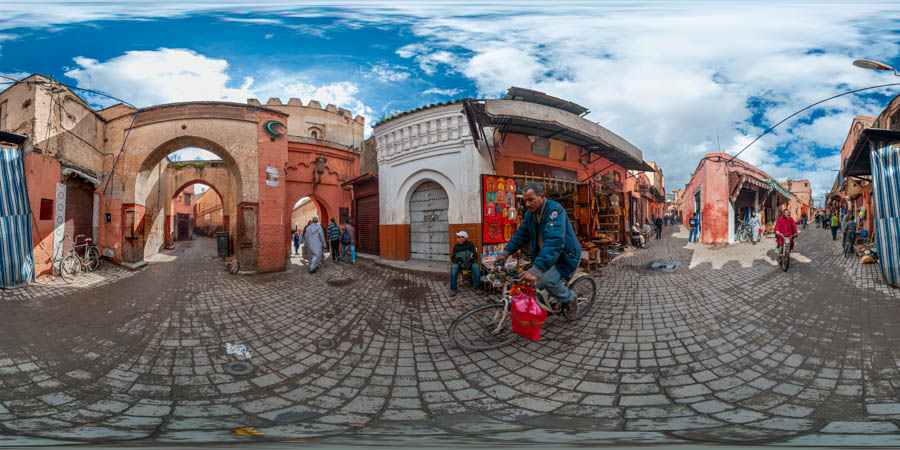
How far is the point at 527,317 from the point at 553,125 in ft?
14.2

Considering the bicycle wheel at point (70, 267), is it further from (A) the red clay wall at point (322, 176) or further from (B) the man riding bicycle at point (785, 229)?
(B) the man riding bicycle at point (785, 229)

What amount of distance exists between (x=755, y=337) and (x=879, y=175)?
4.62m

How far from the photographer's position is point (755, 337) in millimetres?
2652

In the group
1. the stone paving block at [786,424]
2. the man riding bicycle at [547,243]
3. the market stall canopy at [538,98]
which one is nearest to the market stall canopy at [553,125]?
the market stall canopy at [538,98]

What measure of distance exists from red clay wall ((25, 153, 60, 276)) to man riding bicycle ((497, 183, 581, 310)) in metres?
8.05

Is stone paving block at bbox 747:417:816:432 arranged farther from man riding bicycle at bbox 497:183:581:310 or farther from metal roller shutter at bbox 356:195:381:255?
metal roller shutter at bbox 356:195:381:255

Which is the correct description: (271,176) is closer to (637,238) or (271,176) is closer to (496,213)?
(496,213)

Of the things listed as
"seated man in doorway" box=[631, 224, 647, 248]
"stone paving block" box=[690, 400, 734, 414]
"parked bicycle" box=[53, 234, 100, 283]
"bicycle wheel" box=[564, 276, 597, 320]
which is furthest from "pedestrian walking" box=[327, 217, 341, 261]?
"seated man in doorway" box=[631, 224, 647, 248]

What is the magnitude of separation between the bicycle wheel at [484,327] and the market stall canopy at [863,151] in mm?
6028

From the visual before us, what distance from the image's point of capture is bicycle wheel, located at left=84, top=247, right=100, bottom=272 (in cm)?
641

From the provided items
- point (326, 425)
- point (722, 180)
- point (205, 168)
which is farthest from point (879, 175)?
point (205, 168)

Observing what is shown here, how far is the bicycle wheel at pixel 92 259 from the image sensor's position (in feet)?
21.0

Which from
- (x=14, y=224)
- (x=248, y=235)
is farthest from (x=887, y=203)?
(x=14, y=224)

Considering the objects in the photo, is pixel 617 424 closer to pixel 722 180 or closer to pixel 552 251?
pixel 552 251
